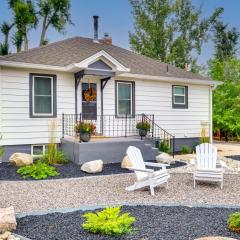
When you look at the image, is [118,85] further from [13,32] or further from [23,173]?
[13,32]

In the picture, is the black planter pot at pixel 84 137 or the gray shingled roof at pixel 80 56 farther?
the gray shingled roof at pixel 80 56

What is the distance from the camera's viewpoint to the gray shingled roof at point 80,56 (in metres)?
11.3

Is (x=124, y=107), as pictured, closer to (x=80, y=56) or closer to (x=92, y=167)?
(x=80, y=56)

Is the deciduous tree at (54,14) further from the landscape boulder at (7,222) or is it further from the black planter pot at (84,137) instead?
the landscape boulder at (7,222)

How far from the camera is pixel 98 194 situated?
6.70 meters

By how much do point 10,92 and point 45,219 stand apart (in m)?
6.69

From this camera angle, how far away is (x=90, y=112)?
481 inches

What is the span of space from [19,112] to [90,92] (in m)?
2.75

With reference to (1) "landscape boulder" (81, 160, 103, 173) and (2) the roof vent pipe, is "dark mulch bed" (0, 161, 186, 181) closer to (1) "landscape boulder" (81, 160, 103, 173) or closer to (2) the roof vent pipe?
(1) "landscape boulder" (81, 160, 103, 173)

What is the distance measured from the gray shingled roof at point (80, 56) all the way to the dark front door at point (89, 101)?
107 cm

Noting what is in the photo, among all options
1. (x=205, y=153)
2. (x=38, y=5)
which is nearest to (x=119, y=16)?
(x=38, y=5)

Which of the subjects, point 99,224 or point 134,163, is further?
point 134,163

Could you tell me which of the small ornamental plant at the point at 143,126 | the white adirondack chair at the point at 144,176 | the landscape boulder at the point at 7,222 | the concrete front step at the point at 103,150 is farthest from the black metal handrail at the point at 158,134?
the landscape boulder at the point at 7,222

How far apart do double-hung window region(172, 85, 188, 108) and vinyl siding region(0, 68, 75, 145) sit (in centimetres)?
526
